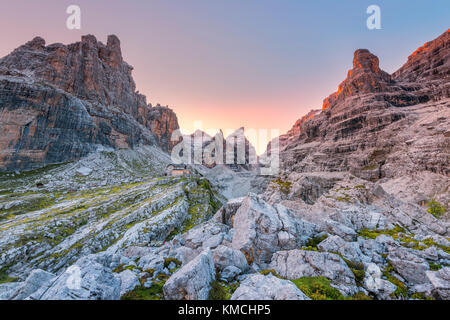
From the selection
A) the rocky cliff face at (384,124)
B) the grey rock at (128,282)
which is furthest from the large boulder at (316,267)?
the rocky cliff face at (384,124)

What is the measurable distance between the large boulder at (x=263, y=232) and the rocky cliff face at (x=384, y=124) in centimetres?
9177

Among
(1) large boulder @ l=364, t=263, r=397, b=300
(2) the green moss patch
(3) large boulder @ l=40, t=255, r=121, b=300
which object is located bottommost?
(2) the green moss patch

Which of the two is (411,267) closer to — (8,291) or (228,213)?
(228,213)

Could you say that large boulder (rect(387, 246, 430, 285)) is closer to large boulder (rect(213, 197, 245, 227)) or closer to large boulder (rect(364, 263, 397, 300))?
large boulder (rect(364, 263, 397, 300))

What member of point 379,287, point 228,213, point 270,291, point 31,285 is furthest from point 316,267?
point 31,285

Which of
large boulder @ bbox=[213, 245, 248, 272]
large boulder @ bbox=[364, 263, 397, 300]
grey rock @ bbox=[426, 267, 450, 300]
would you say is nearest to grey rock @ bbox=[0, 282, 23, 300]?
large boulder @ bbox=[213, 245, 248, 272]

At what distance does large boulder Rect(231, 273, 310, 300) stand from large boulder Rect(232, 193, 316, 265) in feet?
16.9

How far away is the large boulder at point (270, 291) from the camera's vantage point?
725 centimetres

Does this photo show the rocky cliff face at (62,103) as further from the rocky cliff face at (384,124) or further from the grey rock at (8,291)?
the rocky cliff face at (384,124)

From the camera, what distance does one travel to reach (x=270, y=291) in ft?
25.7

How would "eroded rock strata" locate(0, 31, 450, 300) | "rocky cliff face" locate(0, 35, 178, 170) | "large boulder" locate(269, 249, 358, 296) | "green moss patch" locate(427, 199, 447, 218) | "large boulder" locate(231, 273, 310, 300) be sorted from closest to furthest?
"large boulder" locate(231, 273, 310, 300), "eroded rock strata" locate(0, 31, 450, 300), "large boulder" locate(269, 249, 358, 296), "green moss patch" locate(427, 199, 447, 218), "rocky cliff face" locate(0, 35, 178, 170)

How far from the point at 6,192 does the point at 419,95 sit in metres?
201

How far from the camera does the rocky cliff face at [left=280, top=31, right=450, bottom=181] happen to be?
77750 millimetres

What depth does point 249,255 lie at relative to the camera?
13.5 m
